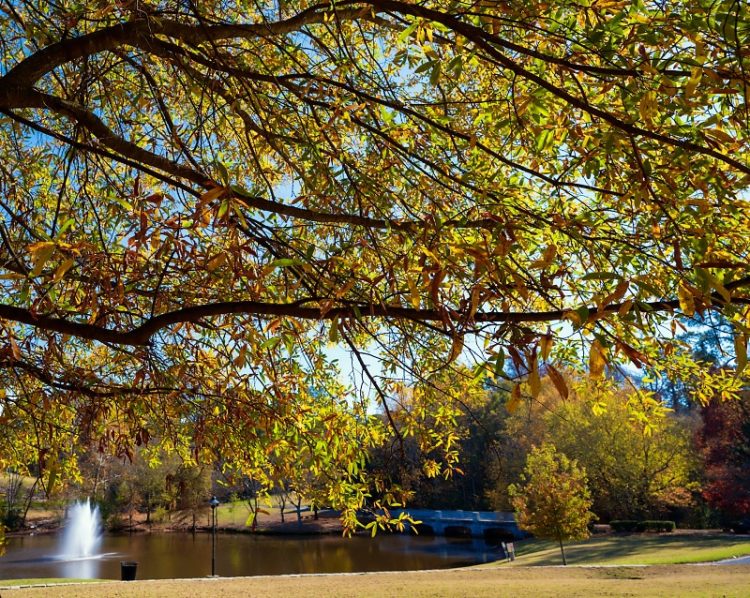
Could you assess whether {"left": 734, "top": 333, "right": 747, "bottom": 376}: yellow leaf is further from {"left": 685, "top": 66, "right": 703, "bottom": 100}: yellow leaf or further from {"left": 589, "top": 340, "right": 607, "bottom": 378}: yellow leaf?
{"left": 685, "top": 66, "right": 703, "bottom": 100}: yellow leaf

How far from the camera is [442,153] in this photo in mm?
4312

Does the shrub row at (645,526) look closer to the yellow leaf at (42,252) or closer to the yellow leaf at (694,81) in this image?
the yellow leaf at (694,81)

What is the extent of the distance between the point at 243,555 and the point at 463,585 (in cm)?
1602

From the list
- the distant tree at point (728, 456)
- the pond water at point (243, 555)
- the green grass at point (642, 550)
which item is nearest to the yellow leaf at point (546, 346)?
the green grass at point (642, 550)

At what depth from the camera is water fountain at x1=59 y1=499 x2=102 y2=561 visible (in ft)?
100

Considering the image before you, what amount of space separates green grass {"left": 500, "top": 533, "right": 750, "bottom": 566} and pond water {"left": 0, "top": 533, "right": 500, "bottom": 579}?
3025 mm

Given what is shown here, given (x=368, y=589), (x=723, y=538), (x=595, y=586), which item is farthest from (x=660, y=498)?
(x=368, y=589)

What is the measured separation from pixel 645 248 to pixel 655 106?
3.94ft

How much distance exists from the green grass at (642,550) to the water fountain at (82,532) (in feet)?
67.3

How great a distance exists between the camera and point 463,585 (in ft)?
47.6

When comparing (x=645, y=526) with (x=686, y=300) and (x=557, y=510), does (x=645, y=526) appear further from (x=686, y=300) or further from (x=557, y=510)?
(x=686, y=300)

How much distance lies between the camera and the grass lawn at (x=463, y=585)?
41.7ft

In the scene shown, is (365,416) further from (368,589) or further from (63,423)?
(368,589)

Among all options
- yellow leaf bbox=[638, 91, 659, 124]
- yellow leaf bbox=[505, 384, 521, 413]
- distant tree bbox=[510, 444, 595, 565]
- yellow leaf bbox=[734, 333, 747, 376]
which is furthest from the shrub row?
yellow leaf bbox=[734, 333, 747, 376]
